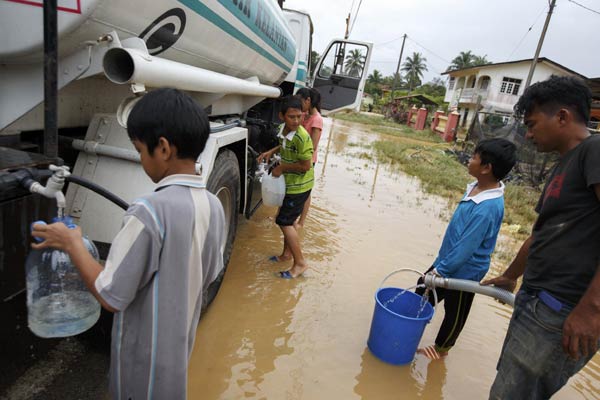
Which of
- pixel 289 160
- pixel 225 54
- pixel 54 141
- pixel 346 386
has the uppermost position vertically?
pixel 225 54

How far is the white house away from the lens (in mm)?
29617

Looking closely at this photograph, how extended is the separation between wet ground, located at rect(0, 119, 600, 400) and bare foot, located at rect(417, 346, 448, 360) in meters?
0.06

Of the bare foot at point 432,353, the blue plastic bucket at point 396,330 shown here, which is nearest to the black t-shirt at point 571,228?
the blue plastic bucket at point 396,330

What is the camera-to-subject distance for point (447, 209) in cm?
764

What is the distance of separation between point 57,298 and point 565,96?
224 cm

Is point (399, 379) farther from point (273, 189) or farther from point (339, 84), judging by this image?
point (339, 84)

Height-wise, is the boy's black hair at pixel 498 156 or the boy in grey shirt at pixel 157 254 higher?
the boy's black hair at pixel 498 156

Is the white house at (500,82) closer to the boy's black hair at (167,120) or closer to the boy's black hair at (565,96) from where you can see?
the boy's black hair at (565,96)

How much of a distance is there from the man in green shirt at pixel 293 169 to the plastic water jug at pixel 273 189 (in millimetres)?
42

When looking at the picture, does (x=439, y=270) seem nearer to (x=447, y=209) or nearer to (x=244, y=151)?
(x=244, y=151)

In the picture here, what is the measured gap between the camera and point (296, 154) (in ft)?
11.6

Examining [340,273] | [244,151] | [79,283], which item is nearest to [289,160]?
[244,151]

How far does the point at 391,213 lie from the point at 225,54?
479 centimetres

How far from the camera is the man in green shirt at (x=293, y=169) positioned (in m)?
3.40
